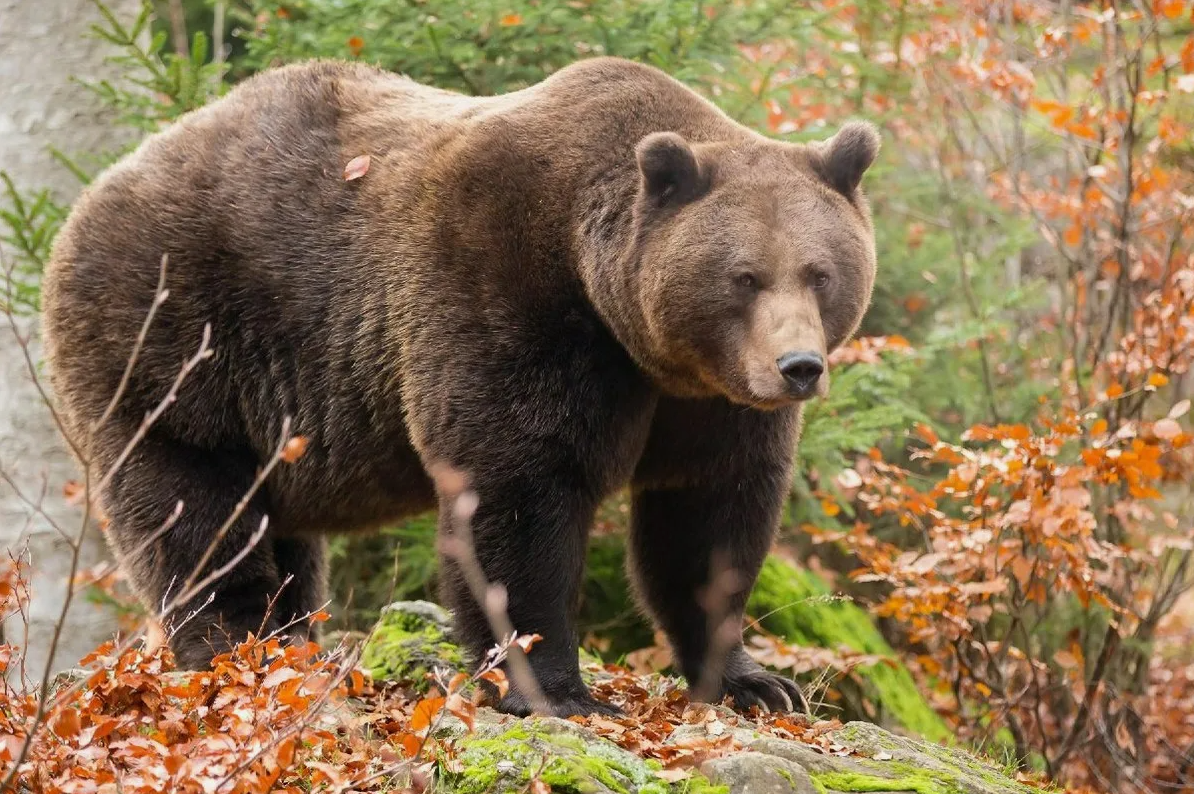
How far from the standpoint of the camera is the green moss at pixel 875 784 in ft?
15.4

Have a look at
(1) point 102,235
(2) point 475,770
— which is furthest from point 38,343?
(2) point 475,770

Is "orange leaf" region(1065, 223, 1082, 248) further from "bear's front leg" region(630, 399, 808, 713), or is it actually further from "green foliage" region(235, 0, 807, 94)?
"bear's front leg" region(630, 399, 808, 713)

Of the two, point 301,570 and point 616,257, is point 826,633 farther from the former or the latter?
point 616,257

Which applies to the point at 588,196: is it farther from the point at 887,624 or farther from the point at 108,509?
the point at 887,624

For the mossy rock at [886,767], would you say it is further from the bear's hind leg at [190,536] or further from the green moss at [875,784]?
the bear's hind leg at [190,536]

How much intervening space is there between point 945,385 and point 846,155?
5252 millimetres

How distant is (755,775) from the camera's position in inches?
176

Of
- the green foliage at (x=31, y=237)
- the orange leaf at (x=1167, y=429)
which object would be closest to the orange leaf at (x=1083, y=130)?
the orange leaf at (x=1167, y=429)

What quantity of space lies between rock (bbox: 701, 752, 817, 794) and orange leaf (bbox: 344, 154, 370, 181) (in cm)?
325

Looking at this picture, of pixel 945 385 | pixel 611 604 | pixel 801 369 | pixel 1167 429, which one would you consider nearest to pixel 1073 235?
pixel 945 385

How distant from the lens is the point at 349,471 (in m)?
6.34

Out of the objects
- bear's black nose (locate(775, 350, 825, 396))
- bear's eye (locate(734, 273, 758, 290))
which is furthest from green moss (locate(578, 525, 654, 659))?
bear's black nose (locate(775, 350, 825, 396))

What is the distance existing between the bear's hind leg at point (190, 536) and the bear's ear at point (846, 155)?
3.06 m

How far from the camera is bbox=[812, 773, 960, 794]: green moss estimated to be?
4.70 m
